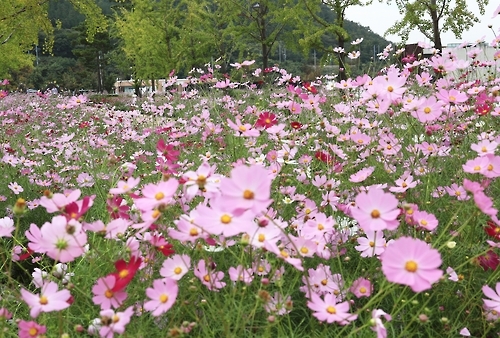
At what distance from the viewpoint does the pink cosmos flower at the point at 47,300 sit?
82cm

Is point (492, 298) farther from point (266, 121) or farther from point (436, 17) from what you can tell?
point (436, 17)

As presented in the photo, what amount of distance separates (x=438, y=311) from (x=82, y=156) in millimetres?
2572

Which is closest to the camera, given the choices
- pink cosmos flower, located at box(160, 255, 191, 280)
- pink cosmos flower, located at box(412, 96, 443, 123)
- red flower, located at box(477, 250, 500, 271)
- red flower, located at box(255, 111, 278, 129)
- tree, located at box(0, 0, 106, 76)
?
pink cosmos flower, located at box(160, 255, 191, 280)

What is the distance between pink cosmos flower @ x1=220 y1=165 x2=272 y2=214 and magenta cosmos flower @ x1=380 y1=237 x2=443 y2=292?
0.70 ft

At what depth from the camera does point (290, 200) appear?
1498 mm

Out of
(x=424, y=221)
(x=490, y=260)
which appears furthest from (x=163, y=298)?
(x=490, y=260)

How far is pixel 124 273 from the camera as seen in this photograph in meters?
0.90

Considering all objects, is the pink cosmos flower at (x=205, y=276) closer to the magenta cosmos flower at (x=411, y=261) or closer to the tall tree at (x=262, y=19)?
the magenta cosmos flower at (x=411, y=261)

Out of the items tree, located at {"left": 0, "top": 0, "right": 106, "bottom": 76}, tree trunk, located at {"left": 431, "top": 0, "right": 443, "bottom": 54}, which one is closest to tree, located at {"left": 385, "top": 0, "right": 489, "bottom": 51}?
tree trunk, located at {"left": 431, "top": 0, "right": 443, "bottom": 54}

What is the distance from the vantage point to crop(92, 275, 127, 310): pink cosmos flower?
881 millimetres

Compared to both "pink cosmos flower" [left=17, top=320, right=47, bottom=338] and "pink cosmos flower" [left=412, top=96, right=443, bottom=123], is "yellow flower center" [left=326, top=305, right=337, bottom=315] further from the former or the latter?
"pink cosmos flower" [left=412, top=96, right=443, bottom=123]

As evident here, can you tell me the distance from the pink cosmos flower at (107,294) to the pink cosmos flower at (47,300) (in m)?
0.05

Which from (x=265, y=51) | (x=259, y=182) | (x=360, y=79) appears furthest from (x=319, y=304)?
(x=265, y=51)

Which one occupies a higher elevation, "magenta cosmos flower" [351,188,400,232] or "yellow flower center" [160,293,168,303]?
"magenta cosmos flower" [351,188,400,232]
